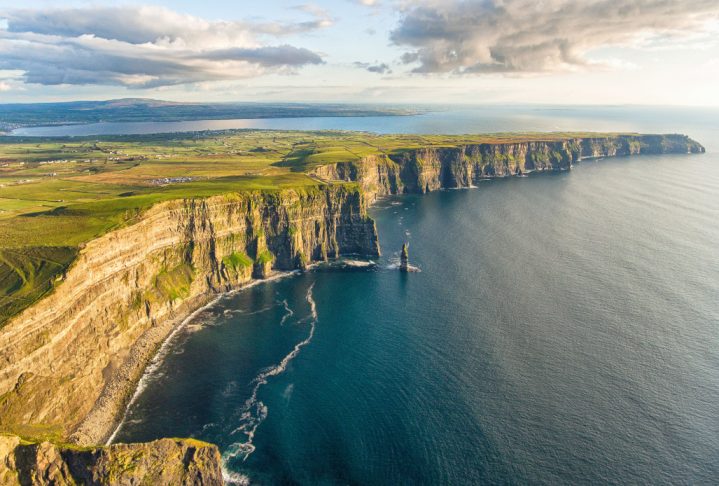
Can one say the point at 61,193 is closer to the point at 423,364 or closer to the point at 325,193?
the point at 325,193

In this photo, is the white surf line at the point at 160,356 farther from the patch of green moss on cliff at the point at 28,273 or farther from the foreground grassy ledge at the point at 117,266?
the patch of green moss on cliff at the point at 28,273

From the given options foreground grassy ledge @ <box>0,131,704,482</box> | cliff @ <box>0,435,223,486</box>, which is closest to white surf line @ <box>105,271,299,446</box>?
foreground grassy ledge @ <box>0,131,704,482</box>

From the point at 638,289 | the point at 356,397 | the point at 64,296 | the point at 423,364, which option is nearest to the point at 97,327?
the point at 64,296

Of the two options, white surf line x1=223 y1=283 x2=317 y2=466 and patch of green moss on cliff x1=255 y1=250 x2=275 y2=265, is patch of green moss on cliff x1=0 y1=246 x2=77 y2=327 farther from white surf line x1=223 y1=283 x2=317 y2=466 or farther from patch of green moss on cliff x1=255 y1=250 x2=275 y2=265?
patch of green moss on cliff x1=255 y1=250 x2=275 y2=265

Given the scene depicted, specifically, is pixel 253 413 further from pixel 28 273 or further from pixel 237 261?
pixel 237 261

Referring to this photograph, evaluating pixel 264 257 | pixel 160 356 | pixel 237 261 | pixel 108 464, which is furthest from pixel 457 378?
pixel 237 261
